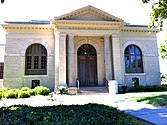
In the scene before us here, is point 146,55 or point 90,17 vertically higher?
point 90,17

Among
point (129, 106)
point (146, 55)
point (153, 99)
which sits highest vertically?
point (146, 55)

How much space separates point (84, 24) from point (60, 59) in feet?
16.4

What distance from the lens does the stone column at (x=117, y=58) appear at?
65.6ft

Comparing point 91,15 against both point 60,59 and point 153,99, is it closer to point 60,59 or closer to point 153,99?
point 60,59

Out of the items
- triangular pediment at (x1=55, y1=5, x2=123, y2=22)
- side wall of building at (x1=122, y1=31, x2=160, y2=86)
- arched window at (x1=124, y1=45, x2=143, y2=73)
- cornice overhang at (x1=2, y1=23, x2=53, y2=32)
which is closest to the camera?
triangular pediment at (x1=55, y1=5, x2=123, y2=22)

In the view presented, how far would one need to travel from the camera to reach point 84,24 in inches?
798

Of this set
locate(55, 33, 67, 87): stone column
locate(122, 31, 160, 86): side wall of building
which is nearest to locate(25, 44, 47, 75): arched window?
locate(55, 33, 67, 87): stone column

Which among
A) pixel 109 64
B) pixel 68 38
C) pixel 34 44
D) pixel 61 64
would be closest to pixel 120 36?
pixel 109 64

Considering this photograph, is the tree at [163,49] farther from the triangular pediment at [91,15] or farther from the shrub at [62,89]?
the shrub at [62,89]

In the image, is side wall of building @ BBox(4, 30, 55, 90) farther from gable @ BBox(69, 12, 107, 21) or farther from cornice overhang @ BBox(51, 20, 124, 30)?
gable @ BBox(69, 12, 107, 21)

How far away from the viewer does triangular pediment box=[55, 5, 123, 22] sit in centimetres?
2038

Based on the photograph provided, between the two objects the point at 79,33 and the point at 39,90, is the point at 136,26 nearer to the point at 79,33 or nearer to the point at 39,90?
the point at 79,33

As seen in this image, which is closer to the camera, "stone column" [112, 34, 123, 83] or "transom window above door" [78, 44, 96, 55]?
"stone column" [112, 34, 123, 83]

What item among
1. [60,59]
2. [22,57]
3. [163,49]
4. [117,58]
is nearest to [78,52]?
[60,59]
